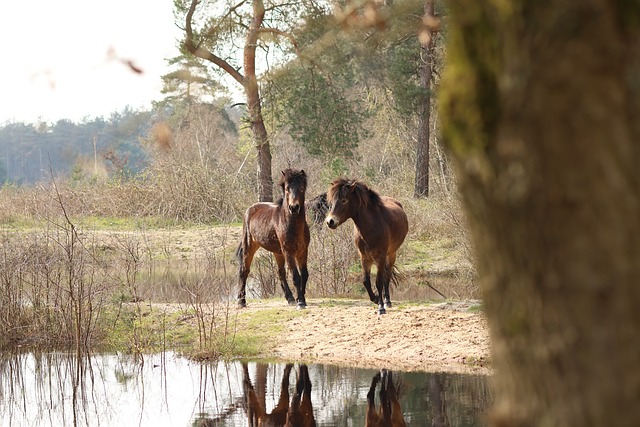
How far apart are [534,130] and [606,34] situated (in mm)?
194

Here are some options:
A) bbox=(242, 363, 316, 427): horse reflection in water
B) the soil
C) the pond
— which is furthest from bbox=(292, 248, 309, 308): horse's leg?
bbox=(242, 363, 316, 427): horse reflection in water

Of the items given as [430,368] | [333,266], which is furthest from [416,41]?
[430,368]

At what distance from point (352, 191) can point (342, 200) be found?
0.95 feet

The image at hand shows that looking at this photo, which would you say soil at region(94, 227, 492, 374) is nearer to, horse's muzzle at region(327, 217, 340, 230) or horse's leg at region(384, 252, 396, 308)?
horse's leg at region(384, 252, 396, 308)

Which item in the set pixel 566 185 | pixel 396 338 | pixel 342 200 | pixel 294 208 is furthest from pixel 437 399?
pixel 566 185

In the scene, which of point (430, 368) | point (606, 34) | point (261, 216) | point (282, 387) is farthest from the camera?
point (261, 216)

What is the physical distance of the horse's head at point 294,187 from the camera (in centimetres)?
1299

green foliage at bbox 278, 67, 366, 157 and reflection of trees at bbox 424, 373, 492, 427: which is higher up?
green foliage at bbox 278, 67, 366, 157

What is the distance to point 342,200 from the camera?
492 inches

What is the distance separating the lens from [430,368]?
35.0 ft

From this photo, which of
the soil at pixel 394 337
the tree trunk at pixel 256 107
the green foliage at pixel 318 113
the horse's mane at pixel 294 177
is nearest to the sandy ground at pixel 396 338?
the soil at pixel 394 337

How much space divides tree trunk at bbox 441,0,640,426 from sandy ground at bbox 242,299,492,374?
29.1 ft

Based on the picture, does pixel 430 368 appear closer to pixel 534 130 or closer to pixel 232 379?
pixel 232 379

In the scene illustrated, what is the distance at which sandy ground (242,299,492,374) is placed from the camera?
1096cm
